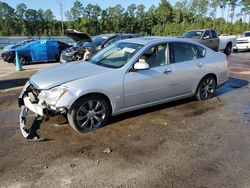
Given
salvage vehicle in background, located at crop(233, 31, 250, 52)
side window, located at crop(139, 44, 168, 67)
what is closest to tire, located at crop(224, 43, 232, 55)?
salvage vehicle in background, located at crop(233, 31, 250, 52)

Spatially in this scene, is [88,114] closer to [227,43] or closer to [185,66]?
[185,66]

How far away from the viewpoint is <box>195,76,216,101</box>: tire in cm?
645

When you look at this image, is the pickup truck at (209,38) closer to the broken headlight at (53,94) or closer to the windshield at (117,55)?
the windshield at (117,55)

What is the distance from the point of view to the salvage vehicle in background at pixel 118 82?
454cm

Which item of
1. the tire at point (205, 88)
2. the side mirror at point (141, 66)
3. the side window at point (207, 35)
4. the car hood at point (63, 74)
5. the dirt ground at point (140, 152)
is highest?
the side window at point (207, 35)

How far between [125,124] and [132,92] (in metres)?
0.63

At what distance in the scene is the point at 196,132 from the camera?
480 centimetres

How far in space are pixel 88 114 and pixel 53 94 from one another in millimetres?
712

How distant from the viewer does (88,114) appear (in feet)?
15.6

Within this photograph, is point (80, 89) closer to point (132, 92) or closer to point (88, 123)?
point (88, 123)

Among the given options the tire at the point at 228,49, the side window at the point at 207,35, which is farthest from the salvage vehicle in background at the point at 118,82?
the tire at the point at 228,49

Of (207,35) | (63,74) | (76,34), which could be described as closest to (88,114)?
(63,74)

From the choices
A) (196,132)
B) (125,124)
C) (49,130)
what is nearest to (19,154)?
(49,130)

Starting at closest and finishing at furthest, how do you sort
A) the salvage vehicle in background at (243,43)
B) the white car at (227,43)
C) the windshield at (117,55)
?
the windshield at (117,55) < the white car at (227,43) < the salvage vehicle in background at (243,43)
